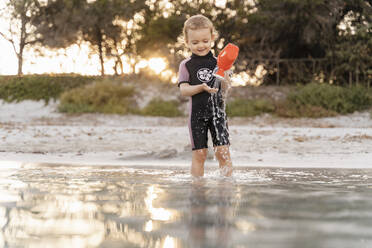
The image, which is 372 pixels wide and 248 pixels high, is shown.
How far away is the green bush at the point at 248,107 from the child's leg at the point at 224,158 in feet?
47.0

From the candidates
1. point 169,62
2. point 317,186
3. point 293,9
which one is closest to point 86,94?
point 169,62

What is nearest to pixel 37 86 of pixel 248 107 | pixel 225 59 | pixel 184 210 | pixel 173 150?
pixel 248 107

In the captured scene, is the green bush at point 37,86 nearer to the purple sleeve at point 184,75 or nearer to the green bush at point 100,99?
the green bush at point 100,99

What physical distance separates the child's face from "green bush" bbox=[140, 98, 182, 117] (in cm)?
1482

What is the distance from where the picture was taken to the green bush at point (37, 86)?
22.7 m

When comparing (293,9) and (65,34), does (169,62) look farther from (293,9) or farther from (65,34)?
(65,34)

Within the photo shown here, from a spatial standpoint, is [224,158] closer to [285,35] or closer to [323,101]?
[323,101]

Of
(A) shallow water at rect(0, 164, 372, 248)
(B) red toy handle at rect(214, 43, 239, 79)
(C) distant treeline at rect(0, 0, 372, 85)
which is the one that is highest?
(C) distant treeline at rect(0, 0, 372, 85)

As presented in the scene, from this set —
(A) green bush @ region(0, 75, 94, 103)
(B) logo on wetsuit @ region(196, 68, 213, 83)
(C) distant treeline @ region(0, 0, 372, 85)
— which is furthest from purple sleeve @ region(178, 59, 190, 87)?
(A) green bush @ region(0, 75, 94, 103)

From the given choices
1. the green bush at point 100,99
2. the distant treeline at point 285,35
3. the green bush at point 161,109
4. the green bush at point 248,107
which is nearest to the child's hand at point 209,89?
the green bush at point 248,107

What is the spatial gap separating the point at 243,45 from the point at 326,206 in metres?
19.6

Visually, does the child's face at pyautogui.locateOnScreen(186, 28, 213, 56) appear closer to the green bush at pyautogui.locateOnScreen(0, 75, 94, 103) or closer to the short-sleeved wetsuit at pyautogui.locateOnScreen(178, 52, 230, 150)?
the short-sleeved wetsuit at pyautogui.locateOnScreen(178, 52, 230, 150)

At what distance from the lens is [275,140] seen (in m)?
10.3

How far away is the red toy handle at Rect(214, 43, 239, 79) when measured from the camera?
4.54 meters
